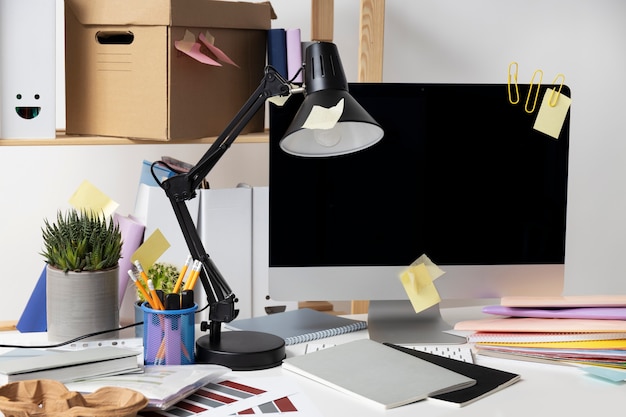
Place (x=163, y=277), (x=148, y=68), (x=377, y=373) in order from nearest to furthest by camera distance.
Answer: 1. (x=377, y=373)
2. (x=163, y=277)
3. (x=148, y=68)

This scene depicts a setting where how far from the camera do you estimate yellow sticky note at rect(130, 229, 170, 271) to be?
1.64 m

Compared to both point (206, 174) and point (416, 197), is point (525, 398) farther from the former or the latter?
point (206, 174)

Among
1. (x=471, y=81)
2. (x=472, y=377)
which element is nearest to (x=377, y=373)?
(x=472, y=377)

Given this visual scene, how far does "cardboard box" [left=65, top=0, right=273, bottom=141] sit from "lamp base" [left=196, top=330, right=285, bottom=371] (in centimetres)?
56

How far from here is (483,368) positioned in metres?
1.48

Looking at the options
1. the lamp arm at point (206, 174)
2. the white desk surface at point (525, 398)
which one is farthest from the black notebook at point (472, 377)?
the lamp arm at point (206, 174)

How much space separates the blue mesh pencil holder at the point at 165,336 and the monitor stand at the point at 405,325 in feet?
1.29

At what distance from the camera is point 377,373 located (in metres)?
1.41

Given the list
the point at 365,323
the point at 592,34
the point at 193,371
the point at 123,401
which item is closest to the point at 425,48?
the point at 592,34

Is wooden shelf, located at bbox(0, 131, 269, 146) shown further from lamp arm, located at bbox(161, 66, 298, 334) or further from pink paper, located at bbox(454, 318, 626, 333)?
pink paper, located at bbox(454, 318, 626, 333)

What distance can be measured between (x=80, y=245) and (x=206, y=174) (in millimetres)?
261

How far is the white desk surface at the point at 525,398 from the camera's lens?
129cm

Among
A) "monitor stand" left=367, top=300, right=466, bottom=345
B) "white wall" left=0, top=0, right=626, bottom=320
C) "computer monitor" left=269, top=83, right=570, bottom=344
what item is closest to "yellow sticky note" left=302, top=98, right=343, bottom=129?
"computer monitor" left=269, top=83, right=570, bottom=344

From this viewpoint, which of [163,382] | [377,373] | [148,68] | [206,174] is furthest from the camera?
[148,68]
